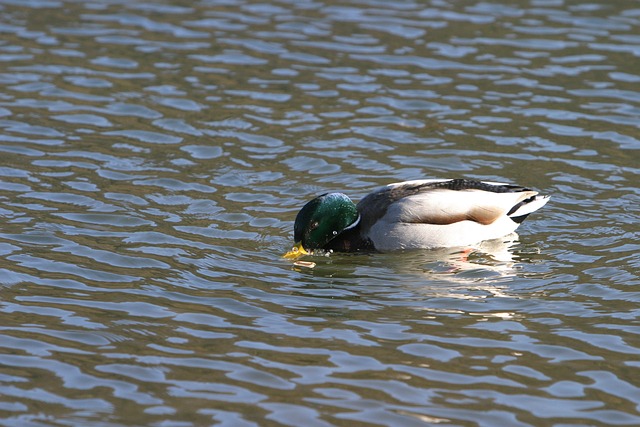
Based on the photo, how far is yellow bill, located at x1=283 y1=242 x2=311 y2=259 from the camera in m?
9.84

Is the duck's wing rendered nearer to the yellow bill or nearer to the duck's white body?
the duck's white body

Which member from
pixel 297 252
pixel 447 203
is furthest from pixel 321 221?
pixel 447 203

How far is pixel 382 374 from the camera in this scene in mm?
7215

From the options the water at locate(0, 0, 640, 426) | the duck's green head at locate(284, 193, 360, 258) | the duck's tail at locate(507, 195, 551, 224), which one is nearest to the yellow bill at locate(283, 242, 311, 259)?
the duck's green head at locate(284, 193, 360, 258)

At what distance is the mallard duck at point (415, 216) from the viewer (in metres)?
10.1

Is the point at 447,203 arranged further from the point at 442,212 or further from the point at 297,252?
the point at 297,252

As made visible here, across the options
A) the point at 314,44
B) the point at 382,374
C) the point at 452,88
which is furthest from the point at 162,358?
the point at 314,44

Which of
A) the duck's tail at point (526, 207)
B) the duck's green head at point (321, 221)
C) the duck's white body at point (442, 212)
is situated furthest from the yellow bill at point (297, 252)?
the duck's tail at point (526, 207)

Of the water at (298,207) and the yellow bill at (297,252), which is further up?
the water at (298,207)

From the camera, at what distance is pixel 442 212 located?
1009 centimetres

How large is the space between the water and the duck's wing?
0.98 feet

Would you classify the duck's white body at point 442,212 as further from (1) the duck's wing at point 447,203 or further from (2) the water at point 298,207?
(2) the water at point 298,207

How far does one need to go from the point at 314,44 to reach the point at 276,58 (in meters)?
0.70

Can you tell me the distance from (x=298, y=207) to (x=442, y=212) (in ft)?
5.36
